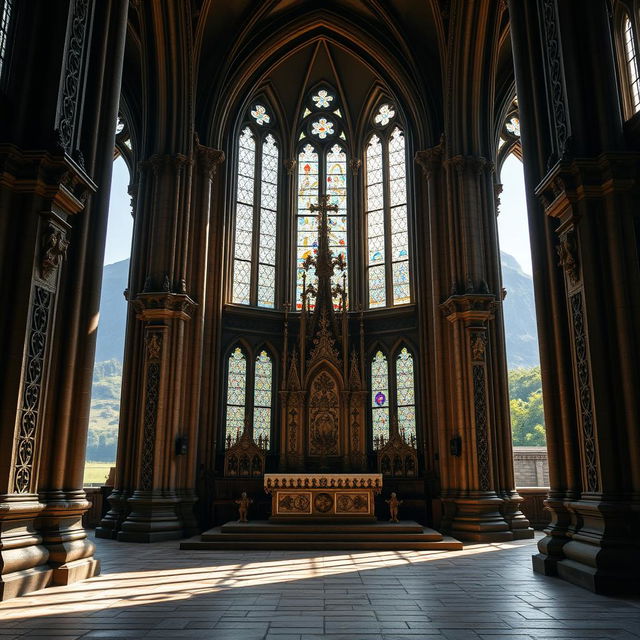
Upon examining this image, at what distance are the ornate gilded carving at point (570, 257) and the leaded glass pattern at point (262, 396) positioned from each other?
43.2ft

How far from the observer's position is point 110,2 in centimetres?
1151

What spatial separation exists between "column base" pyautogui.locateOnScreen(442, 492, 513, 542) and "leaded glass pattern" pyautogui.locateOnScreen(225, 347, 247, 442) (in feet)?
24.3

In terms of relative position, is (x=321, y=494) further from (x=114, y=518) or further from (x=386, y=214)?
(x=386, y=214)

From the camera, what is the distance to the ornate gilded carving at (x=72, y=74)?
975cm

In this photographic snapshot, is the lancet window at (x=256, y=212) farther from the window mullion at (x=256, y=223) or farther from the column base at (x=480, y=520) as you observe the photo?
the column base at (x=480, y=520)

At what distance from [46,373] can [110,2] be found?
683cm

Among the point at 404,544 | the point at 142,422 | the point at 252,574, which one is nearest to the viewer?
the point at 252,574

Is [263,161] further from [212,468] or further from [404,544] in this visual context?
[404,544]

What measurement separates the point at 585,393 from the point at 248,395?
13.8 meters

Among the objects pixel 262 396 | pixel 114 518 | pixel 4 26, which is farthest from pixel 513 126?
pixel 114 518

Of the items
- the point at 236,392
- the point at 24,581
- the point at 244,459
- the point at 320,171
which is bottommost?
the point at 24,581

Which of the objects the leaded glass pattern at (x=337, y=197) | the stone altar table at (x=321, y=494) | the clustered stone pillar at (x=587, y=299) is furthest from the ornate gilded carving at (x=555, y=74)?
the leaded glass pattern at (x=337, y=197)

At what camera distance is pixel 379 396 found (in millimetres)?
21766

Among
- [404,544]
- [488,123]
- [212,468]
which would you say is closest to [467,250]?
[488,123]
